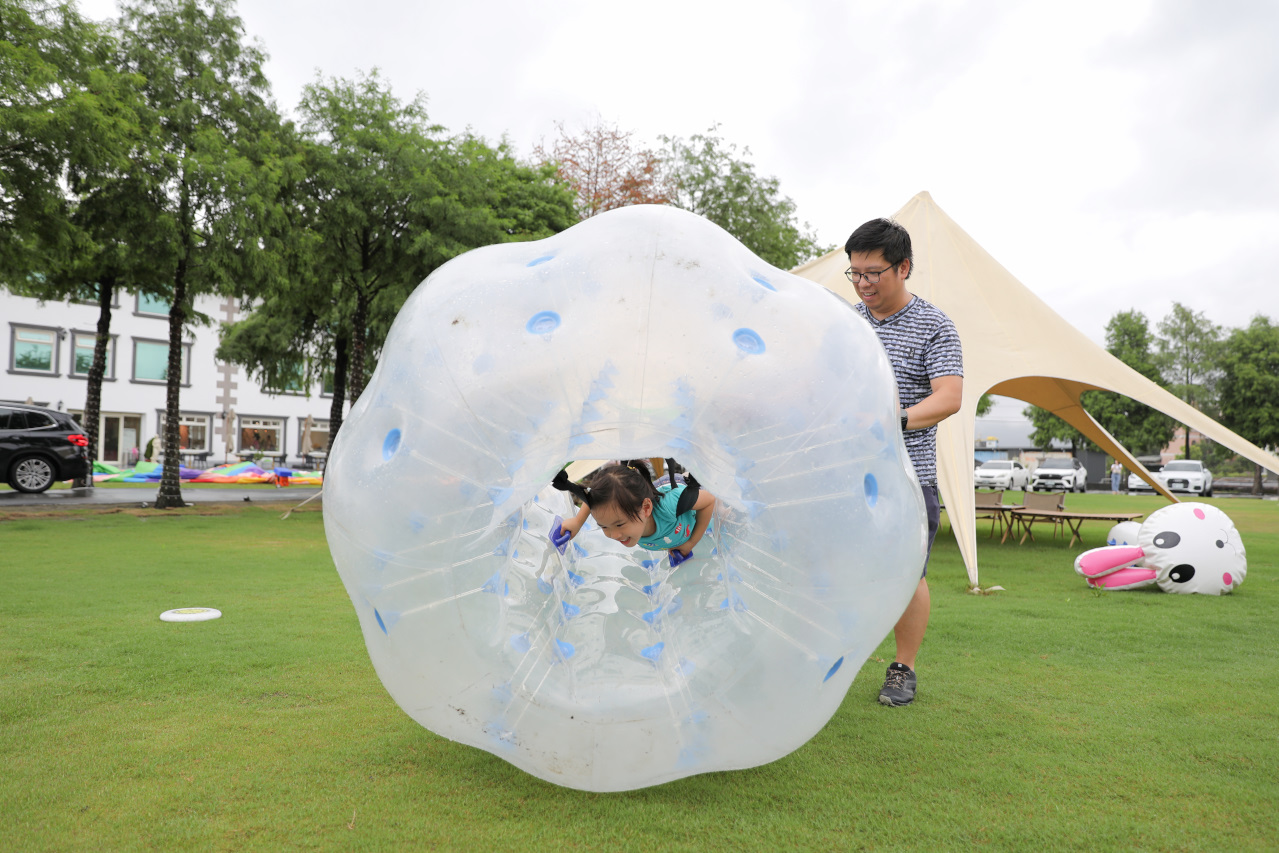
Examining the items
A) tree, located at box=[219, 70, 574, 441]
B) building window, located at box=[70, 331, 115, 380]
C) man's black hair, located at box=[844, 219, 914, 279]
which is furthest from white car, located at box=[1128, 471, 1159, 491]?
building window, located at box=[70, 331, 115, 380]

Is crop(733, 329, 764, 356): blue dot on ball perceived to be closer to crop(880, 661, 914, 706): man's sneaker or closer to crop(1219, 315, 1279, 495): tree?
crop(880, 661, 914, 706): man's sneaker

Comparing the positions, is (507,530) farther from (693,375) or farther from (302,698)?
(302,698)

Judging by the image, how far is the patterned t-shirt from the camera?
12.2 feet

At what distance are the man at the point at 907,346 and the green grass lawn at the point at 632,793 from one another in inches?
11.1

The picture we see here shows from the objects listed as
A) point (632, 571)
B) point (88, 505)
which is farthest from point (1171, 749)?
point (88, 505)

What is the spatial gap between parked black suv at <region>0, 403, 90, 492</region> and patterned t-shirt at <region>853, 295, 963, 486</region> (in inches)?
684

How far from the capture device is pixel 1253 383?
34875 millimetres

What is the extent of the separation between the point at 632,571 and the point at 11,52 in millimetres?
11239

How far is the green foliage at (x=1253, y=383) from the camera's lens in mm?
34406

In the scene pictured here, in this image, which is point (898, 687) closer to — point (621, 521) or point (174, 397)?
point (621, 521)

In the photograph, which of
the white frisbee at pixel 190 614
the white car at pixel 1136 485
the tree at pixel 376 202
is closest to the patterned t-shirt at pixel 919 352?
the white frisbee at pixel 190 614

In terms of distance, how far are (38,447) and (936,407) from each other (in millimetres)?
17941

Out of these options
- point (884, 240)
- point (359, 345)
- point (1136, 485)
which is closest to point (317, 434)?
point (359, 345)

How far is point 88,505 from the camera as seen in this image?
14.2m
